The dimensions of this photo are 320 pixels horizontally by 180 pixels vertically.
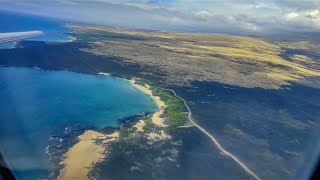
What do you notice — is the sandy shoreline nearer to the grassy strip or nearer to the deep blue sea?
the grassy strip

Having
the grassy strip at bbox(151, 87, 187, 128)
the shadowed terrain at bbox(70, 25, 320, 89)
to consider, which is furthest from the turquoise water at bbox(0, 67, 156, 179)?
the shadowed terrain at bbox(70, 25, 320, 89)

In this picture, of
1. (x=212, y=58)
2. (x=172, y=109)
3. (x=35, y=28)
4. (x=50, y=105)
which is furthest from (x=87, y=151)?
(x=35, y=28)

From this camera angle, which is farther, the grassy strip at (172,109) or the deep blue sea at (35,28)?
the deep blue sea at (35,28)

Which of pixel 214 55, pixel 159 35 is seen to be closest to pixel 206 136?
pixel 214 55

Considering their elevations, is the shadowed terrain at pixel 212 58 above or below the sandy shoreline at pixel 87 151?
above

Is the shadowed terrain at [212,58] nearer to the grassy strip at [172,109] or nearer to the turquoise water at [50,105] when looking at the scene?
the grassy strip at [172,109]

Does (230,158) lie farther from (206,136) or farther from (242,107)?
(242,107)

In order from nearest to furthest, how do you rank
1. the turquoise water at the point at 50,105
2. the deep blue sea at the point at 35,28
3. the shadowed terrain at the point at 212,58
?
the turquoise water at the point at 50,105
the shadowed terrain at the point at 212,58
the deep blue sea at the point at 35,28

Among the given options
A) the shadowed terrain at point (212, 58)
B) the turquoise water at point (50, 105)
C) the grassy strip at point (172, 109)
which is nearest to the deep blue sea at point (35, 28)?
the shadowed terrain at point (212, 58)
